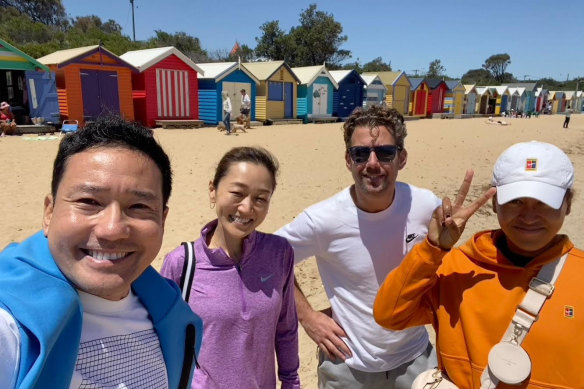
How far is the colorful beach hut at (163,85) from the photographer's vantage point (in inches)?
773

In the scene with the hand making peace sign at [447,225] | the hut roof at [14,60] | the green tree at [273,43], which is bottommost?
the hand making peace sign at [447,225]

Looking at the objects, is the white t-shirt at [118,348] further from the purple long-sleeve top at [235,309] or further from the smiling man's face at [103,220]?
the purple long-sleeve top at [235,309]

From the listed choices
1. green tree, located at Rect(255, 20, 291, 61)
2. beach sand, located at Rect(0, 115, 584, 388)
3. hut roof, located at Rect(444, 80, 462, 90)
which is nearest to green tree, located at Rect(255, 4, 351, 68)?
green tree, located at Rect(255, 20, 291, 61)

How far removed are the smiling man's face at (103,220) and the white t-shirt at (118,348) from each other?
58mm

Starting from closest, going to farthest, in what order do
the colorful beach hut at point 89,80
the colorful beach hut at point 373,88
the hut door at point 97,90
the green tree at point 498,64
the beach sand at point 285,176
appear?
the beach sand at point 285,176 → the colorful beach hut at point 89,80 → the hut door at point 97,90 → the colorful beach hut at point 373,88 → the green tree at point 498,64

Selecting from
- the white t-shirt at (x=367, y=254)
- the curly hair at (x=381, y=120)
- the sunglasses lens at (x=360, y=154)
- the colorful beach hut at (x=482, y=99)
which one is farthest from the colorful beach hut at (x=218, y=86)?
the colorful beach hut at (x=482, y=99)

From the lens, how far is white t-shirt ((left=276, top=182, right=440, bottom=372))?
A: 7.59 ft

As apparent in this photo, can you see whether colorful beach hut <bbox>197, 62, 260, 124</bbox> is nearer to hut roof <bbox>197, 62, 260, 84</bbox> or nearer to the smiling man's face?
hut roof <bbox>197, 62, 260, 84</bbox>

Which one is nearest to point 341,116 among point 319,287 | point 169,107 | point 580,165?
point 169,107

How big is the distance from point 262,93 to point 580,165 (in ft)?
52.4

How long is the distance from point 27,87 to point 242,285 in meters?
18.1

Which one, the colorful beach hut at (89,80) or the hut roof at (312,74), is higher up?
the hut roof at (312,74)

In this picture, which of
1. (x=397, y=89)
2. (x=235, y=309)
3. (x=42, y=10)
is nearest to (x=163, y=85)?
(x=235, y=309)

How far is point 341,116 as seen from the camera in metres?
29.7
